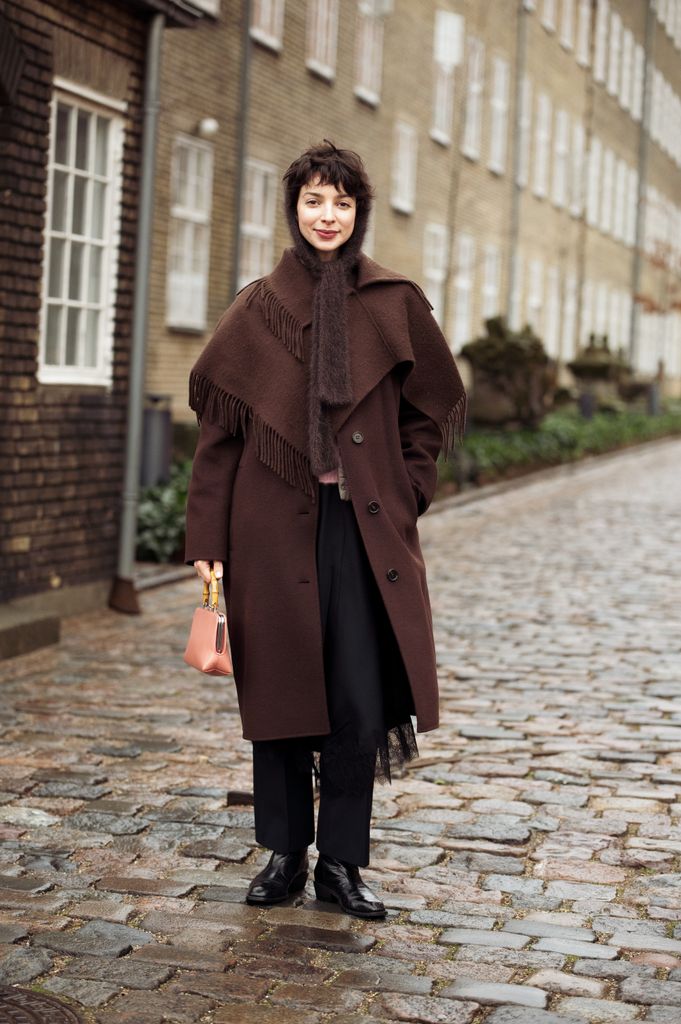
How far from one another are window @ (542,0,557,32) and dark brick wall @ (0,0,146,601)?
960 inches

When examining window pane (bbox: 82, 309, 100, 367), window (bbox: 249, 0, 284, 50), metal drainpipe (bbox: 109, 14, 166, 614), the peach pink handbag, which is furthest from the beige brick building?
the peach pink handbag

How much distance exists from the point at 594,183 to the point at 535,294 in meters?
6.45

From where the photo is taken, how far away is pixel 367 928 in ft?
14.6

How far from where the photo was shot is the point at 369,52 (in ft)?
76.3

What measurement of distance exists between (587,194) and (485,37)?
9.99 metres

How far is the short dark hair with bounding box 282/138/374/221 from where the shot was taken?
4457mm

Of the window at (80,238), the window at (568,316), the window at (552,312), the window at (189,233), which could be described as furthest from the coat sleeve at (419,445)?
the window at (568,316)

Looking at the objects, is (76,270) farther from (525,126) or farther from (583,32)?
(583,32)

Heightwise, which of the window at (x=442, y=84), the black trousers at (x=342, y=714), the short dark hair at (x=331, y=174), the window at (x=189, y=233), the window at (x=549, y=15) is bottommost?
the black trousers at (x=342, y=714)

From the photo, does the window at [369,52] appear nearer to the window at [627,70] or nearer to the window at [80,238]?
the window at [80,238]

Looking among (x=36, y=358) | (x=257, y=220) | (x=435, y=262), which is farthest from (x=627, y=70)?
(x=36, y=358)

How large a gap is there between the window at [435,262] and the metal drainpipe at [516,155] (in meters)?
3.60

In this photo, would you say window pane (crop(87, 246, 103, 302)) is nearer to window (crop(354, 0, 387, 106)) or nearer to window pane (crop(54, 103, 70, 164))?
window pane (crop(54, 103, 70, 164))

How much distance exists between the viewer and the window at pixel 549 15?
33.2 meters
